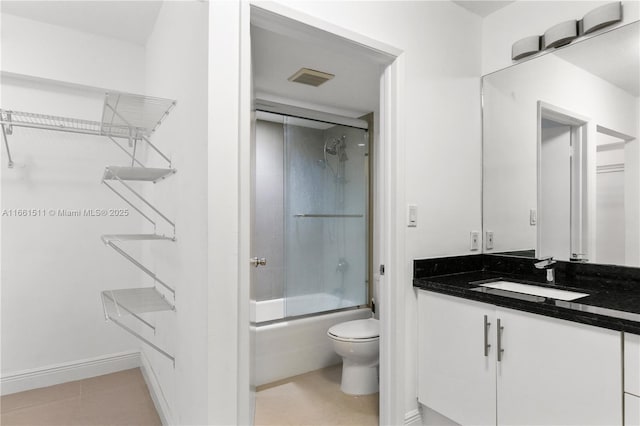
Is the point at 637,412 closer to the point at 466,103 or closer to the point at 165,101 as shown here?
the point at 466,103

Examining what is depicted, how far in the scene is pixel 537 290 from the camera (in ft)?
6.24

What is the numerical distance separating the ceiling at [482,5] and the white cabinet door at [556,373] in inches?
69.6

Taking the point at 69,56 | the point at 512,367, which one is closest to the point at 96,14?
the point at 69,56

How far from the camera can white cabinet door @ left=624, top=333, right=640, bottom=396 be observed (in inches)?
47.3

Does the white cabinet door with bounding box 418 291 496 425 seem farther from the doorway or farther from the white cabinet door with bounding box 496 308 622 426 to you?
the doorway

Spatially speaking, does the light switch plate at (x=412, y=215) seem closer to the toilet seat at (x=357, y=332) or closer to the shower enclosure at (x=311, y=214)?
the toilet seat at (x=357, y=332)

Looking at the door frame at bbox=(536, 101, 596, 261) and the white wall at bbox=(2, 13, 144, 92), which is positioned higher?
the white wall at bbox=(2, 13, 144, 92)

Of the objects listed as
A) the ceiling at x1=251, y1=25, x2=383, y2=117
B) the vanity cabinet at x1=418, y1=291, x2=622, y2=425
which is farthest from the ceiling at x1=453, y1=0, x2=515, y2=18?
the vanity cabinet at x1=418, y1=291, x2=622, y2=425

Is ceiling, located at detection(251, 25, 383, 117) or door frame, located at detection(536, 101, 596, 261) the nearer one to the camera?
door frame, located at detection(536, 101, 596, 261)

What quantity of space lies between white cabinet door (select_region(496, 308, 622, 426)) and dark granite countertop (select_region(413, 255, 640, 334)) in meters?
0.05

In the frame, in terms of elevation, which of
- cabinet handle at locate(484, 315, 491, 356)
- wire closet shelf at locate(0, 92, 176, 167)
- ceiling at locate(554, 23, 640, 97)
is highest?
ceiling at locate(554, 23, 640, 97)

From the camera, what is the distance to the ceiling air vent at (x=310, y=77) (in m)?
2.68

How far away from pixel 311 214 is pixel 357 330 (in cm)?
120

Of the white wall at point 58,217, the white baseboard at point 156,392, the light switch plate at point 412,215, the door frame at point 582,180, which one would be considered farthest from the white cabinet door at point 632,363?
the white wall at point 58,217
